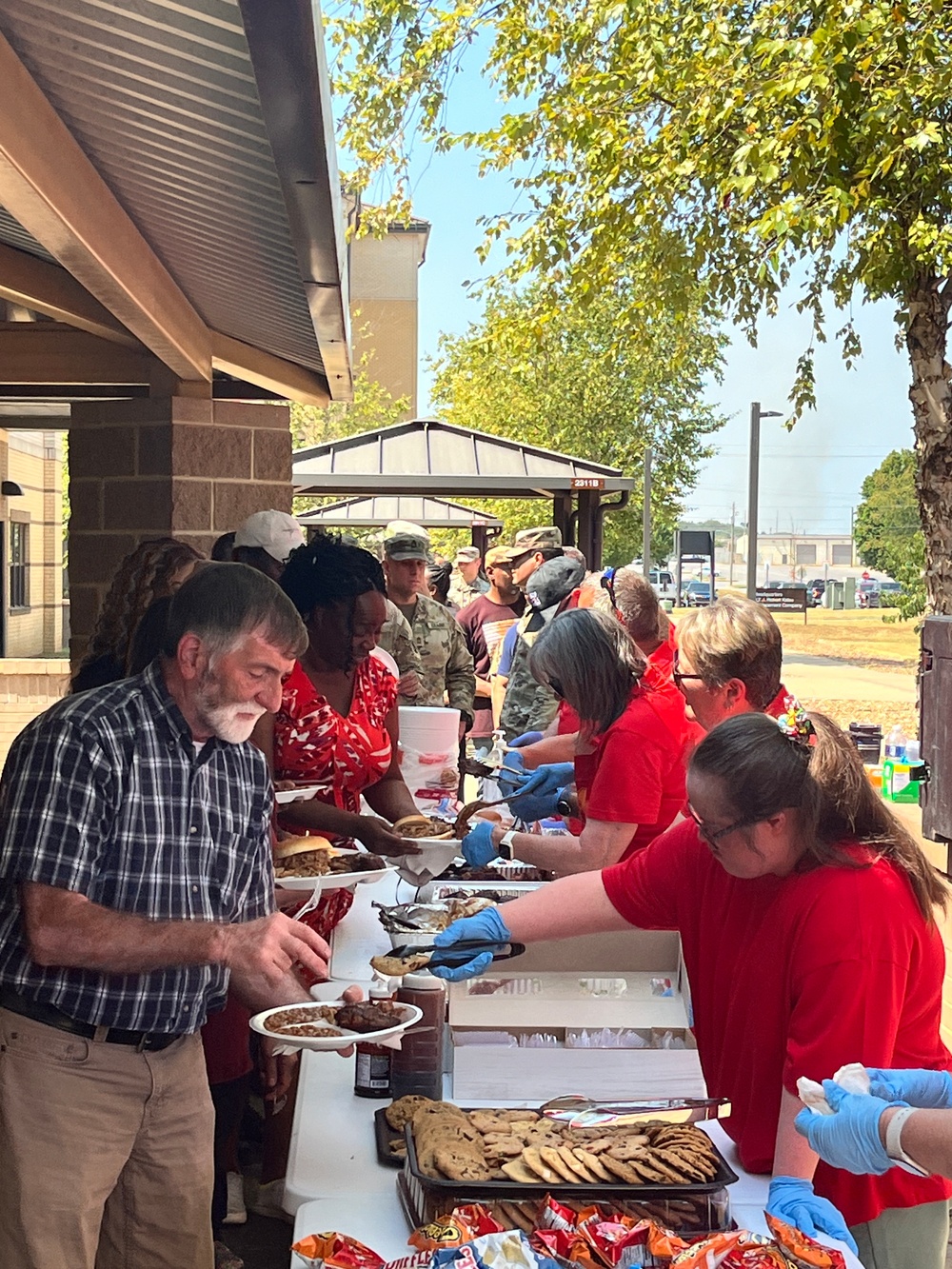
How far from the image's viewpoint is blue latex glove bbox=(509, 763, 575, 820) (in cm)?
489

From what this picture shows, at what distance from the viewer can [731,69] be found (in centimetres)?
900

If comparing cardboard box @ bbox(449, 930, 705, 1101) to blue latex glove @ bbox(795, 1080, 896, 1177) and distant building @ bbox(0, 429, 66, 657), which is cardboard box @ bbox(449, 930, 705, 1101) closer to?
blue latex glove @ bbox(795, 1080, 896, 1177)

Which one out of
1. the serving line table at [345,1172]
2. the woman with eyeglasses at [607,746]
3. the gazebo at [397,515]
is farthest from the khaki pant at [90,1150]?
the gazebo at [397,515]

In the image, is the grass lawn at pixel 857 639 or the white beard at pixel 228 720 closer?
the white beard at pixel 228 720

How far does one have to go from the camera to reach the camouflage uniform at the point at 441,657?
25.8 ft

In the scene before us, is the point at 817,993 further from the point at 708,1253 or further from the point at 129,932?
the point at 129,932

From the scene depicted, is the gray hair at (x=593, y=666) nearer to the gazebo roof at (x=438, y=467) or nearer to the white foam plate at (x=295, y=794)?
the white foam plate at (x=295, y=794)

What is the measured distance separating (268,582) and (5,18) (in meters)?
1.02

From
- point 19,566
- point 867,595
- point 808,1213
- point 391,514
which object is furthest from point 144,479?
point 867,595

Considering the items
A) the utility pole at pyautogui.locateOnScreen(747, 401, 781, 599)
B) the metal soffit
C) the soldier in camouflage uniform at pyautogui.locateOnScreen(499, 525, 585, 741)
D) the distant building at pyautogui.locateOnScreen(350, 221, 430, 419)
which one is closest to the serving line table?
the metal soffit

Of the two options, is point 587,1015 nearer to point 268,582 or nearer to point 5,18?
point 268,582

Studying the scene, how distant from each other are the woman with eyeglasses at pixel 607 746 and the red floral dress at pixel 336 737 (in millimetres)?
375

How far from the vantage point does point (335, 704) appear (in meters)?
3.94

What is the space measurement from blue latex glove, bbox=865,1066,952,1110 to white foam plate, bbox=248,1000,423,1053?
0.77 metres
